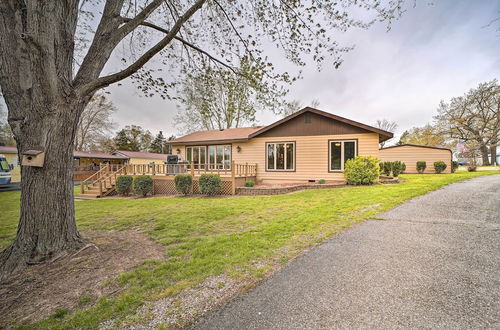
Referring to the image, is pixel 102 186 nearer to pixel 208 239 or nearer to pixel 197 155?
pixel 197 155

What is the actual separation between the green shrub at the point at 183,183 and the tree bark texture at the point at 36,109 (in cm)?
733

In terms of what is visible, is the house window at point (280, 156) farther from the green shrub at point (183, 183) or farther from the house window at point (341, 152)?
the green shrub at point (183, 183)

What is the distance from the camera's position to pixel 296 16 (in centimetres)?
499

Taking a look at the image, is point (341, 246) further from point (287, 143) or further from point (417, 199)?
point (287, 143)

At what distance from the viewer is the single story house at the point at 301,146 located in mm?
11195

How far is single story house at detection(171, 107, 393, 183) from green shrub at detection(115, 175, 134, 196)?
3.60 m

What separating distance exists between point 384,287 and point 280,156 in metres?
10.8

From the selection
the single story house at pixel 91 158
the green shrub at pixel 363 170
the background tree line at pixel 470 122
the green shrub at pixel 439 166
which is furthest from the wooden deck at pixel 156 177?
the background tree line at pixel 470 122

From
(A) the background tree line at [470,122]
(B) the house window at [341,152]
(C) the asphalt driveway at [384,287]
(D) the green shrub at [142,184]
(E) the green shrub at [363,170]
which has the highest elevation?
(A) the background tree line at [470,122]

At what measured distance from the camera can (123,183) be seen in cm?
1121

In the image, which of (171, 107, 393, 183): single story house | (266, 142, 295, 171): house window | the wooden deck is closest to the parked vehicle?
the wooden deck

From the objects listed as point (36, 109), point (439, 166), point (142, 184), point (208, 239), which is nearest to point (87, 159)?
point (142, 184)

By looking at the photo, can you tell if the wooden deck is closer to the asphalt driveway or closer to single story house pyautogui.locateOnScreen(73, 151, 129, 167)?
the asphalt driveway

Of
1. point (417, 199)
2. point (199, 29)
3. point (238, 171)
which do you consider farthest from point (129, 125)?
point (417, 199)
